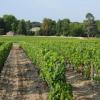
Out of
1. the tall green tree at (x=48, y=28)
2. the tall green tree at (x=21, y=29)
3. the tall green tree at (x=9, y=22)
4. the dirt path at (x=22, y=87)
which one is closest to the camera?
the dirt path at (x=22, y=87)

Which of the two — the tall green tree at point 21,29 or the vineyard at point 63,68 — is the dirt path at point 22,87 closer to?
the vineyard at point 63,68

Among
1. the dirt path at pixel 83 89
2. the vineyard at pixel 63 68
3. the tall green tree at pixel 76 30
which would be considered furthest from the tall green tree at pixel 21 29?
the dirt path at pixel 83 89

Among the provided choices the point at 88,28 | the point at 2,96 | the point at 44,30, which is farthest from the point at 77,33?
the point at 2,96

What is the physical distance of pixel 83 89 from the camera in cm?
1730

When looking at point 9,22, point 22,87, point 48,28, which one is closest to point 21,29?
point 48,28

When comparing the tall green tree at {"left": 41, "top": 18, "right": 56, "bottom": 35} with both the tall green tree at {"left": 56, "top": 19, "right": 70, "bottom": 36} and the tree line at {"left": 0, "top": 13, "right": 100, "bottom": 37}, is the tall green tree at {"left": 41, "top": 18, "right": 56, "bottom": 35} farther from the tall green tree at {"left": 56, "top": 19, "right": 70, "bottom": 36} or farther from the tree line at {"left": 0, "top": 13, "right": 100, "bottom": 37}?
the tall green tree at {"left": 56, "top": 19, "right": 70, "bottom": 36}

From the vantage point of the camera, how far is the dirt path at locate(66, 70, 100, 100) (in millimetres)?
15319

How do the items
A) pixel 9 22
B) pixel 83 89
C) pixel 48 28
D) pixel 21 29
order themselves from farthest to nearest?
pixel 9 22 → pixel 21 29 → pixel 48 28 → pixel 83 89

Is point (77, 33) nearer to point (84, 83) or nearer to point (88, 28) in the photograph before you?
point (88, 28)

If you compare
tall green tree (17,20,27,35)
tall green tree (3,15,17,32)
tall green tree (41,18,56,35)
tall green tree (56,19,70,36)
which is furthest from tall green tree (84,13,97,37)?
tall green tree (3,15,17,32)

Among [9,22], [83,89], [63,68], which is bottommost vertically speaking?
[83,89]

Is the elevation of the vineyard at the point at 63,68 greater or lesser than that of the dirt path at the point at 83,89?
greater

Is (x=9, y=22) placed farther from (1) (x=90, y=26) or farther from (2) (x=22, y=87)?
(2) (x=22, y=87)

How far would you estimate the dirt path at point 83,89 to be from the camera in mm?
15319
